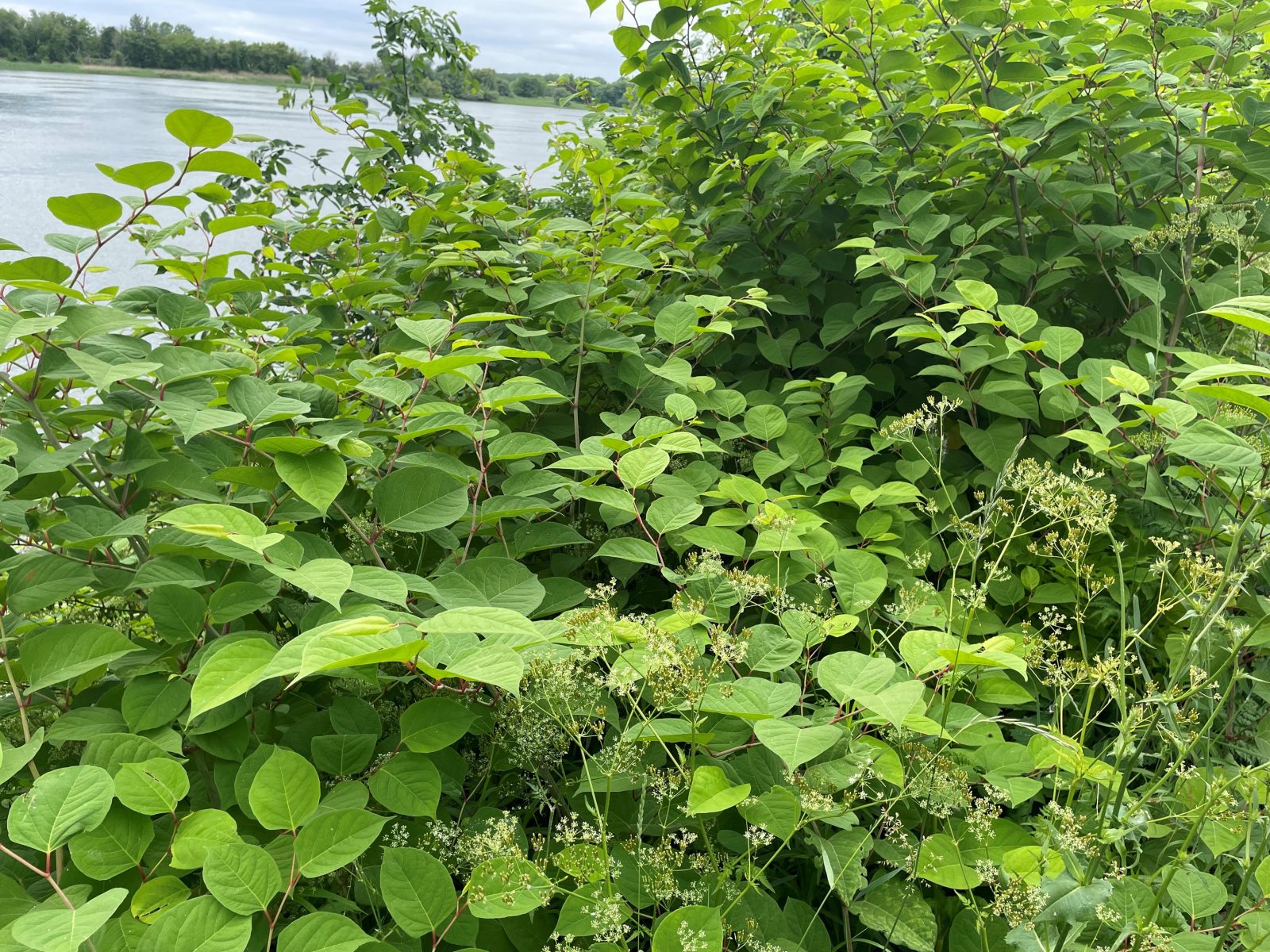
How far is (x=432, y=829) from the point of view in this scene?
106 centimetres

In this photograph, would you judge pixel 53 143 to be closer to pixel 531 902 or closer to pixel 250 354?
pixel 250 354

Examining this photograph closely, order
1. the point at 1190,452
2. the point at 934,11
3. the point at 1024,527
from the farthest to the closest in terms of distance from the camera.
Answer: the point at 934,11, the point at 1024,527, the point at 1190,452

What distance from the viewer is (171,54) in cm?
443

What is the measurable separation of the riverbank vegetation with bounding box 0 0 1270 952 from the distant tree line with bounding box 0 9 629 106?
7.68ft

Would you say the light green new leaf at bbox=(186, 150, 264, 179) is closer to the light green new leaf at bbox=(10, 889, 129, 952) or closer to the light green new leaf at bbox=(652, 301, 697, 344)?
the light green new leaf at bbox=(652, 301, 697, 344)

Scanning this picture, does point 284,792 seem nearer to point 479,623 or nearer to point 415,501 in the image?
point 479,623

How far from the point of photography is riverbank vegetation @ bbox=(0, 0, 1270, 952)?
962 millimetres

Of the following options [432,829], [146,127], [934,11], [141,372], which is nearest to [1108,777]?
[432,829]

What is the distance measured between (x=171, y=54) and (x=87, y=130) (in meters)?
0.95

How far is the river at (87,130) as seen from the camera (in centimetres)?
322

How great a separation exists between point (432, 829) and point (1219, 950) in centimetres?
103

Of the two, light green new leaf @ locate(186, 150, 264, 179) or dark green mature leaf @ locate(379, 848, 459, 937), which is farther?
light green new leaf @ locate(186, 150, 264, 179)

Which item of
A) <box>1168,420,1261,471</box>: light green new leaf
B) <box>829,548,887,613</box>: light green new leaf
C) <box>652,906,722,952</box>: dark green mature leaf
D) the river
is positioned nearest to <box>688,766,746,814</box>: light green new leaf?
<box>652,906,722,952</box>: dark green mature leaf

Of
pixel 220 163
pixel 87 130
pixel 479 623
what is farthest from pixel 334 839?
pixel 87 130
